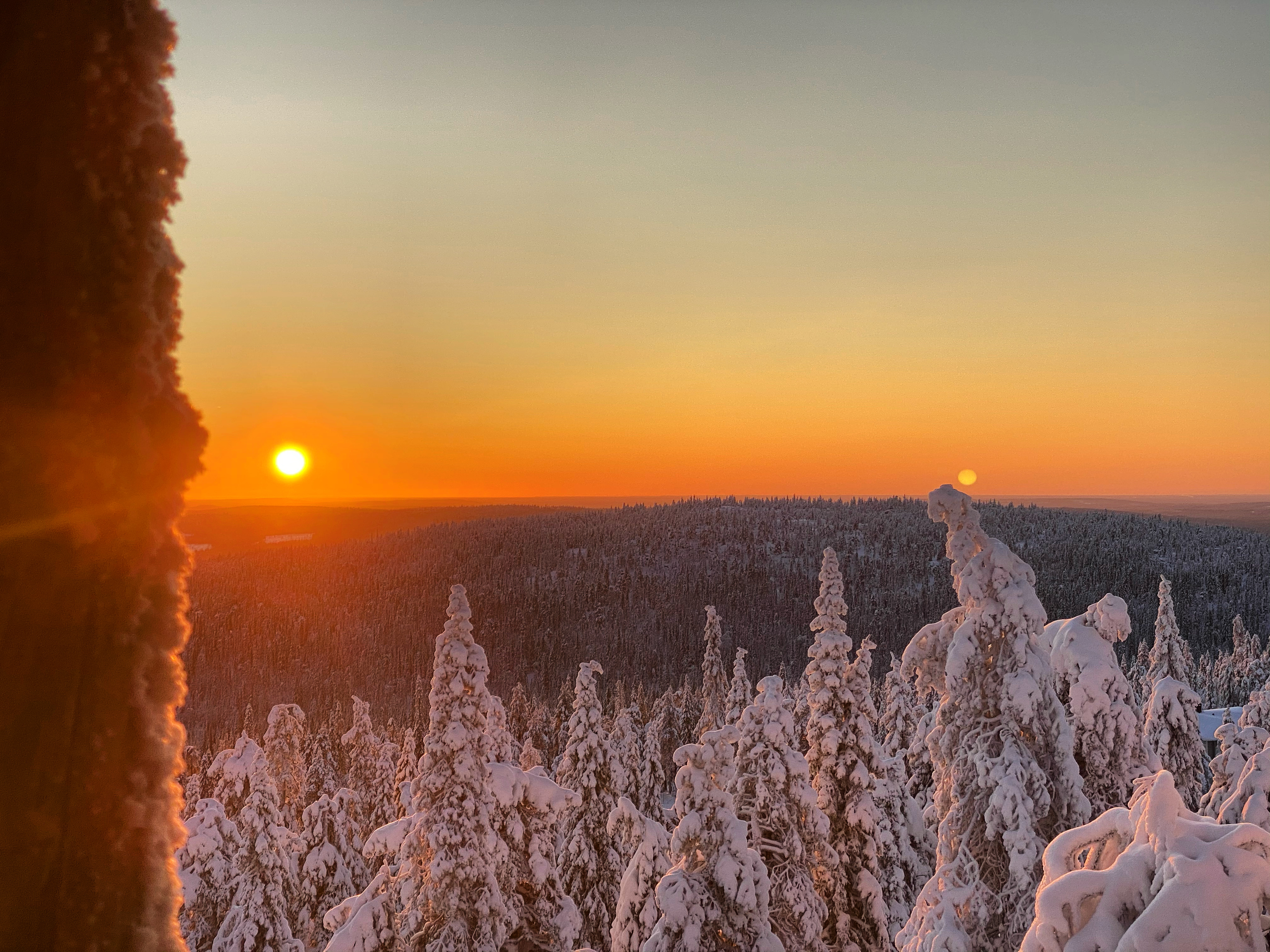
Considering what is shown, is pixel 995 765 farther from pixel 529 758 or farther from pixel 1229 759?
pixel 529 758

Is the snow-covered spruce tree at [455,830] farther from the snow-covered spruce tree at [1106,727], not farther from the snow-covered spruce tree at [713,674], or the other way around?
the snow-covered spruce tree at [713,674]

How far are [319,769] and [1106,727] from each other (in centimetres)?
4446

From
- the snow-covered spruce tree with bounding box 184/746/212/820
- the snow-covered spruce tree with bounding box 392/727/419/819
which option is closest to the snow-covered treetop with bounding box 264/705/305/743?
the snow-covered spruce tree with bounding box 184/746/212/820

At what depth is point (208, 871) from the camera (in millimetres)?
23031

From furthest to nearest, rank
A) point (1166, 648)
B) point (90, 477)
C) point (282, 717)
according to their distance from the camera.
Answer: point (1166, 648) < point (282, 717) < point (90, 477)

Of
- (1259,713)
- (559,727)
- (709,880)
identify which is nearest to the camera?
(709,880)

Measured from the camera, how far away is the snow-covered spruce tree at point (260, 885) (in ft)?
72.1

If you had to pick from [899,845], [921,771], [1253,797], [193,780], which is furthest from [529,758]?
[1253,797]

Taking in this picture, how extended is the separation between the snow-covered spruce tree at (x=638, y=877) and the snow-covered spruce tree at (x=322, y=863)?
41.4 feet

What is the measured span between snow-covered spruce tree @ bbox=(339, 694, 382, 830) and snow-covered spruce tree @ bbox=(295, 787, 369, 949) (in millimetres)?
11952

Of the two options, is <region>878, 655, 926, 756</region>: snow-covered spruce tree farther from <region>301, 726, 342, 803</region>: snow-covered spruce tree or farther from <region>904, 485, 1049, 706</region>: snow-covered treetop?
<region>301, 726, 342, 803</region>: snow-covered spruce tree

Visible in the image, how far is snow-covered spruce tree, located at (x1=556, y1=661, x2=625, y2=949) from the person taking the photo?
971 inches

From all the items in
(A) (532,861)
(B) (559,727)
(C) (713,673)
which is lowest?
(B) (559,727)

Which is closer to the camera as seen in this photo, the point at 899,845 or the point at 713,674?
the point at 899,845
